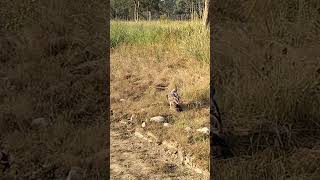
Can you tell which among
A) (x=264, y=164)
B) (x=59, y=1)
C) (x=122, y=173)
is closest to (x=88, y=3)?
(x=59, y=1)

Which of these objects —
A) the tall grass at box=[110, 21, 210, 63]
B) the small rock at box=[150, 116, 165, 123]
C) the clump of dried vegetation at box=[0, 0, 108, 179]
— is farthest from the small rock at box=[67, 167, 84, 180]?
the tall grass at box=[110, 21, 210, 63]

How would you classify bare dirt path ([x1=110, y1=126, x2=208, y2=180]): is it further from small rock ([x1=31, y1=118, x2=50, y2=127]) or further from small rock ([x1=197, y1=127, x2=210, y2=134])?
small rock ([x1=31, y1=118, x2=50, y2=127])

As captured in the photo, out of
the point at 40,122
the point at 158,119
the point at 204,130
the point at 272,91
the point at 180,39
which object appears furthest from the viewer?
the point at 180,39

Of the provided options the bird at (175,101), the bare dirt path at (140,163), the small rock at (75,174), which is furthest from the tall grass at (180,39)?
the small rock at (75,174)

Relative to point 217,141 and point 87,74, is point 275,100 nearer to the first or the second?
point 217,141

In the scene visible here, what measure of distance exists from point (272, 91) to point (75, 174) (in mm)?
1654

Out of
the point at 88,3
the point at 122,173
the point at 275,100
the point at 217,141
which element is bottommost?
the point at 122,173

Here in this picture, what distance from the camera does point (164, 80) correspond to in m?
6.19

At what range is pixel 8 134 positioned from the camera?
13.1ft

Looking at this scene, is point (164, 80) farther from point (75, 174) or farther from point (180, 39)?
point (75, 174)

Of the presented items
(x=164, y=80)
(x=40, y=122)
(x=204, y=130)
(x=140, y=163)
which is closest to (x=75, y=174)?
(x=140, y=163)

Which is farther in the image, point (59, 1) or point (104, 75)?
point (59, 1)

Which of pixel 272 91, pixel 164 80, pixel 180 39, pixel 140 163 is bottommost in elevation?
pixel 140 163

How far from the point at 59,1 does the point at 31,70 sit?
161 centimetres
